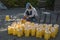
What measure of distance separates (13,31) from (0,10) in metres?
4.88

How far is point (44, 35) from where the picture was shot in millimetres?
5410

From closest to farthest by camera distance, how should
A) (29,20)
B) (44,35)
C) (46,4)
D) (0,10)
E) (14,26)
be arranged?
1. (44,35)
2. (14,26)
3. (29,20)
4. (0,10)
5. (46,4)

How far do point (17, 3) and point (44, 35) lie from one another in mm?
6481

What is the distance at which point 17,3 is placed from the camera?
11641 mm

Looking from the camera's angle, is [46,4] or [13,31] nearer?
[13,31]

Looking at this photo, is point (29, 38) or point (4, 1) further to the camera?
point (4, 1)

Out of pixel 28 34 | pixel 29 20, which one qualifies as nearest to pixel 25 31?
pixel 28 34

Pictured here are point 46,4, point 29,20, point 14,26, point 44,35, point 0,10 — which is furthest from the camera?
point 46,4

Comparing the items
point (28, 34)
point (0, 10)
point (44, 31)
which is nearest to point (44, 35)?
point (44, 31)

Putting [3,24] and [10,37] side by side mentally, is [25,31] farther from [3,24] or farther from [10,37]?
[3,24]

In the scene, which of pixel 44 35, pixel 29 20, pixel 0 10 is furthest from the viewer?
pixel 0 10

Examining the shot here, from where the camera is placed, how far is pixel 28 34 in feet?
18.2

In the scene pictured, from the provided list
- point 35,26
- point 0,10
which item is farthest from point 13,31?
point 0,10

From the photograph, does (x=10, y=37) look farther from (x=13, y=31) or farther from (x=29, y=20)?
(x=29, y=20)
